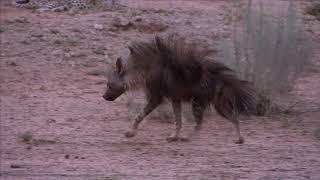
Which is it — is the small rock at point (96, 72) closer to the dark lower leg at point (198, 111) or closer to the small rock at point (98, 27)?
the small rock at point (98, 27)

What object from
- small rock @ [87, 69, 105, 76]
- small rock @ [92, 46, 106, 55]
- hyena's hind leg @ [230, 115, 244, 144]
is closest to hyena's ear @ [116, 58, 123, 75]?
hyena's hind leg @ [230, 115, 244, 144]

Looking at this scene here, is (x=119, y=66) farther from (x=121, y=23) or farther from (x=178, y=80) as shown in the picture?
(x=121, y=23)

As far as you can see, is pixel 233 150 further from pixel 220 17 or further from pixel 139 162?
pixel 220 17

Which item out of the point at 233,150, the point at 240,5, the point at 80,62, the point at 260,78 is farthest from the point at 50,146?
the point at 240,5

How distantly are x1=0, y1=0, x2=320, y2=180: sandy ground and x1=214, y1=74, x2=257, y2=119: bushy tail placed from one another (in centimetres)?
35

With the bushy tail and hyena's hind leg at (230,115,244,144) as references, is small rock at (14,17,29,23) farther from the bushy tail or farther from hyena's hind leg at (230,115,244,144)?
hyena's hind leg at (230,115,244,144)

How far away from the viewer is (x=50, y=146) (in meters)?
8.46

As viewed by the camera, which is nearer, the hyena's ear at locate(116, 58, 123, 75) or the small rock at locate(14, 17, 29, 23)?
the hyena's ear at locate(116, 58, 123, 75)

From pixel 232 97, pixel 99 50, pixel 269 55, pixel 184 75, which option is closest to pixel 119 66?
pixel 184 75

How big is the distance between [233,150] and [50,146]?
1847 mm

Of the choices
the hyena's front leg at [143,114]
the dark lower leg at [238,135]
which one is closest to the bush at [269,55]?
the dark lower leg at [238,135]

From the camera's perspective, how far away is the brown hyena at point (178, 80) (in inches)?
347

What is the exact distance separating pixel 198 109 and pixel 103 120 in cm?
135

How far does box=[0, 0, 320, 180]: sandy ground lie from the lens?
773 cm
